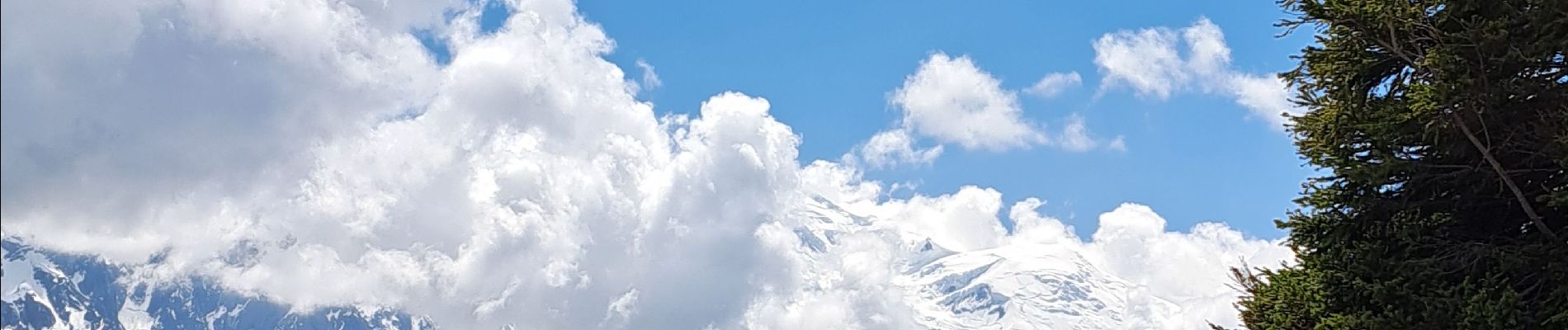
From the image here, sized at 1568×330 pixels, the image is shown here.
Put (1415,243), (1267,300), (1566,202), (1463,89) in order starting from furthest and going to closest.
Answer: (1267,300), (1415,243), (1463,89), (1566,202)

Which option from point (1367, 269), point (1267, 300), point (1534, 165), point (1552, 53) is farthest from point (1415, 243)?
point (1267, 300)

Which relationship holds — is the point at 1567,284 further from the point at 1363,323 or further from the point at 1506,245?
the point at 1363,323

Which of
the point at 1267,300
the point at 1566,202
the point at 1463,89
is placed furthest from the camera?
the point at 1267,300

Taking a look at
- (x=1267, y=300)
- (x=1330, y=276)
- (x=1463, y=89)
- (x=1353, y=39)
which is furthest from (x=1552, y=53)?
(x=1267, y=300)

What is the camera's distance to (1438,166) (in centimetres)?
1196

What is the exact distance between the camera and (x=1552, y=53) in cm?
1132

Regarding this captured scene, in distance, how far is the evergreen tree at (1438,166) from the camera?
1135 cm

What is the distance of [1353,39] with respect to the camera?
1275cm

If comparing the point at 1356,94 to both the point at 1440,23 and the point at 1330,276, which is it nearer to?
the point at 1440,23

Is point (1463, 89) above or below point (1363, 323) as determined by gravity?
above

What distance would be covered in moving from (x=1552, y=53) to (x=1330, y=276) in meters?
2.89

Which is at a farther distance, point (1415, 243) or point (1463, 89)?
point (1415, 243)

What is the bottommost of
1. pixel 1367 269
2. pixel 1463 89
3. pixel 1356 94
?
pixel 1367 269

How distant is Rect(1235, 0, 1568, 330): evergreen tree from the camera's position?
11352 mm
